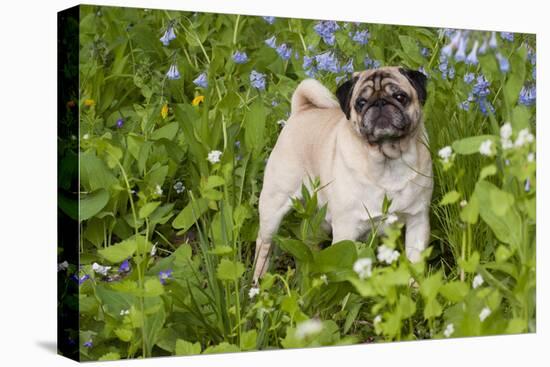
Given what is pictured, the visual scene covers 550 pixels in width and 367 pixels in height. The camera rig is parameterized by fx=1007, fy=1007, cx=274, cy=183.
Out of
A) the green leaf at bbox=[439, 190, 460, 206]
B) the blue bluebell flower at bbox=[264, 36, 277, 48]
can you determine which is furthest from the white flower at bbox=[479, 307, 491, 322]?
the blue bluebell flower at bbox=[264, 36, 277, 48]

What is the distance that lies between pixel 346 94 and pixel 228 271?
0.86 m

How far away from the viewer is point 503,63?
4.23m

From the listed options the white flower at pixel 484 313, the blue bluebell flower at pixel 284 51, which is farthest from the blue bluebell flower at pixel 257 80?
the white flower at pixel 484 313

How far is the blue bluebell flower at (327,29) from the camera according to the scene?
4000mm

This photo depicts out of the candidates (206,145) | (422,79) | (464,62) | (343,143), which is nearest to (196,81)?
(206,145)

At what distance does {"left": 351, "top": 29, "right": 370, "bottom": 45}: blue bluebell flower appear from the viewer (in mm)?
4047

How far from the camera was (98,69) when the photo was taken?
11.6 feet

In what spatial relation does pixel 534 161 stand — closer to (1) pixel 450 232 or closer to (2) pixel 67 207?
(1) pixel 450 232

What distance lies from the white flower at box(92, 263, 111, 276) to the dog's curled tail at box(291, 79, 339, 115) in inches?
38.3

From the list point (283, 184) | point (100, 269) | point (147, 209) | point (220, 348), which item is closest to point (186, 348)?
point (220, 348)

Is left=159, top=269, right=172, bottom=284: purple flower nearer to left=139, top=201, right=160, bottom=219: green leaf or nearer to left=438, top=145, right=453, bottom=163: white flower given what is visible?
left=139, top=201, right=160, bottom=219: green leaf

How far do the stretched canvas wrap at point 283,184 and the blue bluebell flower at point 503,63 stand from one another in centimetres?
1

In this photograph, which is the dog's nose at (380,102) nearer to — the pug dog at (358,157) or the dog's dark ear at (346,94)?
the pug dog at (358,157)

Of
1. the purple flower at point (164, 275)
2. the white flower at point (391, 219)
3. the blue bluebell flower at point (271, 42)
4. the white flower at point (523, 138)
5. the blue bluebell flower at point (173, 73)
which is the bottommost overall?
the purple flower at point (164, 275)
